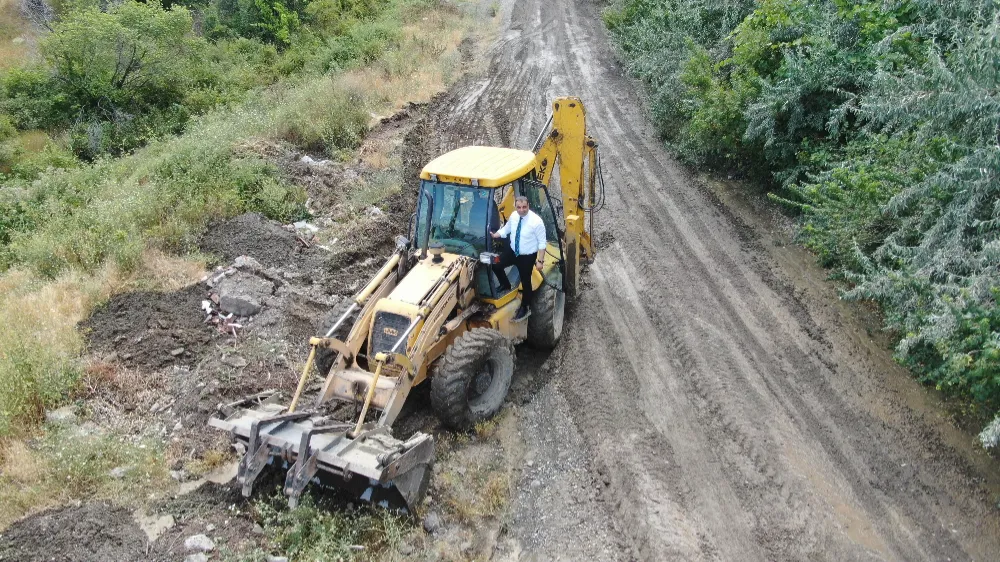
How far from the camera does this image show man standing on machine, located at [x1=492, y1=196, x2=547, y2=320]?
7266mm

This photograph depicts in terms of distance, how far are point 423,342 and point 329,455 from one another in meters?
1.48

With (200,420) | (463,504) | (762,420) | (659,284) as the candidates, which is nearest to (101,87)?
(200,420)

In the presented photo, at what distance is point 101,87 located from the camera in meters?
18.5

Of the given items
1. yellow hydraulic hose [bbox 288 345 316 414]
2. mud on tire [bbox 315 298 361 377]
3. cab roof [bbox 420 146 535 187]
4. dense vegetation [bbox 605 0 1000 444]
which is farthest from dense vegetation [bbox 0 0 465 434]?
dense vegetation [bbox 605 0 1000 444]

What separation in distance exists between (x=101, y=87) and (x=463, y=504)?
1768cm

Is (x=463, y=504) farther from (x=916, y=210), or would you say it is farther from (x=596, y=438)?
(x=916, y=210)

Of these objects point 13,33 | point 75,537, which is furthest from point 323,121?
point 13,33

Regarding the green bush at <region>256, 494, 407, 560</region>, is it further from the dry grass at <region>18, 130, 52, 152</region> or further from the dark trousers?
the dry grass at <region>18, 130, 52, 152</region>

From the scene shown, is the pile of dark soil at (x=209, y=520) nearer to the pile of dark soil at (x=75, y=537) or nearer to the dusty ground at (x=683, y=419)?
the dusty ground at (x=683, y=419)

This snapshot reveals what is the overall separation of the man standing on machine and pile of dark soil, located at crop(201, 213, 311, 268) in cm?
414

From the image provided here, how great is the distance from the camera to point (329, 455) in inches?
215

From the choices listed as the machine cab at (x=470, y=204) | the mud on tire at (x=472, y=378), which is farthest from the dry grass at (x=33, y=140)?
the mud on tire at (x=472, y=378)

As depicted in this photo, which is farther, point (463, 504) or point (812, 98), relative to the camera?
point (812, 98)

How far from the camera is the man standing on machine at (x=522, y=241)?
23.8 ft
